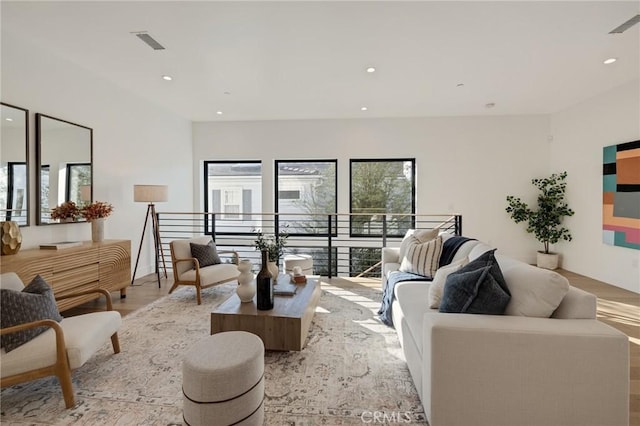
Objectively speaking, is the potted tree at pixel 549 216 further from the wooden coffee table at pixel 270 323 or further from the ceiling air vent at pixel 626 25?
the wooden coffee table at pixel 270 323

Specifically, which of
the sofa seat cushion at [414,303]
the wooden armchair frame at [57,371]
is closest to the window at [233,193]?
the sofa seat cushion at [414,303]

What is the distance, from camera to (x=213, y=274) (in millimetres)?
3715

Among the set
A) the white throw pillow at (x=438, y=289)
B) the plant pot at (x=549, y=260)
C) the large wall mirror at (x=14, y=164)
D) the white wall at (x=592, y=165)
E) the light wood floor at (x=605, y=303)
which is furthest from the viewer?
the plant pot at (x=549, y=260)

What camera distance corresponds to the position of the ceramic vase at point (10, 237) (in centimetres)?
261

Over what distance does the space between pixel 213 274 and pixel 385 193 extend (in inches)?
141

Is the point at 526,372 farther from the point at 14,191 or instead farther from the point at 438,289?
the point at 14,191

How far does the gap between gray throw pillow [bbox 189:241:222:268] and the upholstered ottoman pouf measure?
8.06 ft

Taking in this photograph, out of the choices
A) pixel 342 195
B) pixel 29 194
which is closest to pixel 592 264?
pixel 342 195

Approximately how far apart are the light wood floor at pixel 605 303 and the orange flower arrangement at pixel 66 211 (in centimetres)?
105

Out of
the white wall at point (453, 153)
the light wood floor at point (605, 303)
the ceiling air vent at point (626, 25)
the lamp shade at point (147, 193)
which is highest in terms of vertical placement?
the ceiling air vent at point (626, 25)

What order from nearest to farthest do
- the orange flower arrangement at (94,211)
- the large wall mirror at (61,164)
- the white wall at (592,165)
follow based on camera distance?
the large wall mirror at (61,164), the orange flower arrangement at (94,211), the white wall at (592,165)

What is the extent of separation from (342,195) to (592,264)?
417 centimetres

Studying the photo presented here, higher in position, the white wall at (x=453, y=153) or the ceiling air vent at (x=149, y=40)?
the ceiling air vent at (x=149, y=40)

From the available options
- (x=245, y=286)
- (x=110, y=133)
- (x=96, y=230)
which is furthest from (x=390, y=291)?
(x=110, y=133)
